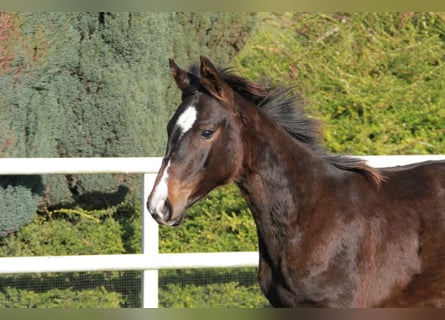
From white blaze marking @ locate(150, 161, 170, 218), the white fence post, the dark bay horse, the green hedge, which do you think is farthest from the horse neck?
the green hedge

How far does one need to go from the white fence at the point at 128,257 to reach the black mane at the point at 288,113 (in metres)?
1.96

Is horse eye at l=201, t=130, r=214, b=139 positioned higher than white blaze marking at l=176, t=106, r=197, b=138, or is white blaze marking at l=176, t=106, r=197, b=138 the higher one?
white blaze marking at l=176, t=106, r=197, b=138

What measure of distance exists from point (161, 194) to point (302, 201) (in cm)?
74

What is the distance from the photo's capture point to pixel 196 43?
28.2 feet

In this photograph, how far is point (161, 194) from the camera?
3.87 m

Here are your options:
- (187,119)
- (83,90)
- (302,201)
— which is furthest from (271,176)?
(83,90)

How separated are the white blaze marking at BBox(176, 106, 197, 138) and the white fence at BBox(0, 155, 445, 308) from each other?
2.34m

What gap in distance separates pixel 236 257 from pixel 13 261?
5.36 feet

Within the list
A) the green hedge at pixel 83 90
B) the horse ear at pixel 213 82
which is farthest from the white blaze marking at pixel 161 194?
the green hedge at pixel 83 90

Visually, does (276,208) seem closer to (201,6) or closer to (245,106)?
(245,106)

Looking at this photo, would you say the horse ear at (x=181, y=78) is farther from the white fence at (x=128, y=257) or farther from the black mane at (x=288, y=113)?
the white fence at (x=128, y=257)

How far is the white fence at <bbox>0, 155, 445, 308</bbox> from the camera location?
20.2 ft

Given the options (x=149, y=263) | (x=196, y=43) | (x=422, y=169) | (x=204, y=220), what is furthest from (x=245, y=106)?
(x=196, y=43)

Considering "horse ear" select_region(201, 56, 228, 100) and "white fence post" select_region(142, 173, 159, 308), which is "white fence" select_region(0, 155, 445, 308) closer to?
"white fence post" select_region(142, 173, 159, 308)
